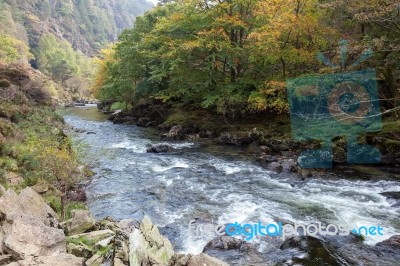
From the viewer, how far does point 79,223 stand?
9.02 metres

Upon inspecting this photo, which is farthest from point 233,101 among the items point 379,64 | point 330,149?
point 379,64

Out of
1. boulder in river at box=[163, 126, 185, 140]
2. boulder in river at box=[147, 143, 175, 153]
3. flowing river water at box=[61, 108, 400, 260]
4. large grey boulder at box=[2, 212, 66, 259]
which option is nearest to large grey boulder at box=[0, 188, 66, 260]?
large grey boulder at box=[2, 212, 66, 259]

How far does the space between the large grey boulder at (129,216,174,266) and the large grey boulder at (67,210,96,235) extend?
1697 mm

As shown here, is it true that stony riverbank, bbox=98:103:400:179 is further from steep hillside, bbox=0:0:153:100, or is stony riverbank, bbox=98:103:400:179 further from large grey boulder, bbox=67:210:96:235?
steep hillside, bbox=0:0:153:100

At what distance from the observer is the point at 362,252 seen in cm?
924

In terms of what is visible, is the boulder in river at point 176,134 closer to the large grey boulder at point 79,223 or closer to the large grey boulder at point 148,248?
the large grey boulder at point 79,223

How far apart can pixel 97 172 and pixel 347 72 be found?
568 inches

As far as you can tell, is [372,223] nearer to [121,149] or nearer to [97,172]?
[97,172]

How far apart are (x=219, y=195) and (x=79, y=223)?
6481 millimetres

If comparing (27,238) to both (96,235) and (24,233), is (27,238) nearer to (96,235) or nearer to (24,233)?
(24,233)

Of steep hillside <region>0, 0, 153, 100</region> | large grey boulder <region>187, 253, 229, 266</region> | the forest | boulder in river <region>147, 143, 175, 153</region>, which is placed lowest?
boulder in river <region>147, 143, 175, 153</region>

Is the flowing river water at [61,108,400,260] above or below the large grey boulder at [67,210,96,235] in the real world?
below

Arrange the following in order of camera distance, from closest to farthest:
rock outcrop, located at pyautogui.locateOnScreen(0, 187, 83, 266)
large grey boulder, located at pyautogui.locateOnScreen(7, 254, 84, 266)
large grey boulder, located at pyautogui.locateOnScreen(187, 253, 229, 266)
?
large grey boulder, located at pyautogui.locateOnScreen(7, 254, 84, 266) → rock outcrop, located at pyautogui.locateOnScreen(0, 187, 83, 266) → large grey boulder, located at pyautogui.locateOnScreen(187, 253, 229, 266)

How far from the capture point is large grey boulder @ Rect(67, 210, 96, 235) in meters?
8.80
